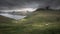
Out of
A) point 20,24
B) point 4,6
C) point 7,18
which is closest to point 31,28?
point 20,24

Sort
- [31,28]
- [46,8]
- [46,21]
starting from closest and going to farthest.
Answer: [31,28] < [46,21] < [46,8]

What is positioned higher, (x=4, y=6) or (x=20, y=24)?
(x=4, y=6)

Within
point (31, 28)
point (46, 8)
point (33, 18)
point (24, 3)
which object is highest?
point (24, 3)

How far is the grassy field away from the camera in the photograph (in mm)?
1746

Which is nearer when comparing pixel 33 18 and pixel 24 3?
pixel 33 18

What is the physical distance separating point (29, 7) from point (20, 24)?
414 millimetres

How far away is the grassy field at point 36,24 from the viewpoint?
1746 millimetres

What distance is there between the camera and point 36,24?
6.10 ft

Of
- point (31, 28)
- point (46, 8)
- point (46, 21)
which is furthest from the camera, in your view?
point (46, 8)

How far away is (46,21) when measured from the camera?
1.93 metres

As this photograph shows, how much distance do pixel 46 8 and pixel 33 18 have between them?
1.09ft

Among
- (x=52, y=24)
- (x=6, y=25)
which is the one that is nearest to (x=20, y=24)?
(x=6, y=25)

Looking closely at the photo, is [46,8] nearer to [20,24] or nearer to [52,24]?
[52,24]

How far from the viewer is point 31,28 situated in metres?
1.80
